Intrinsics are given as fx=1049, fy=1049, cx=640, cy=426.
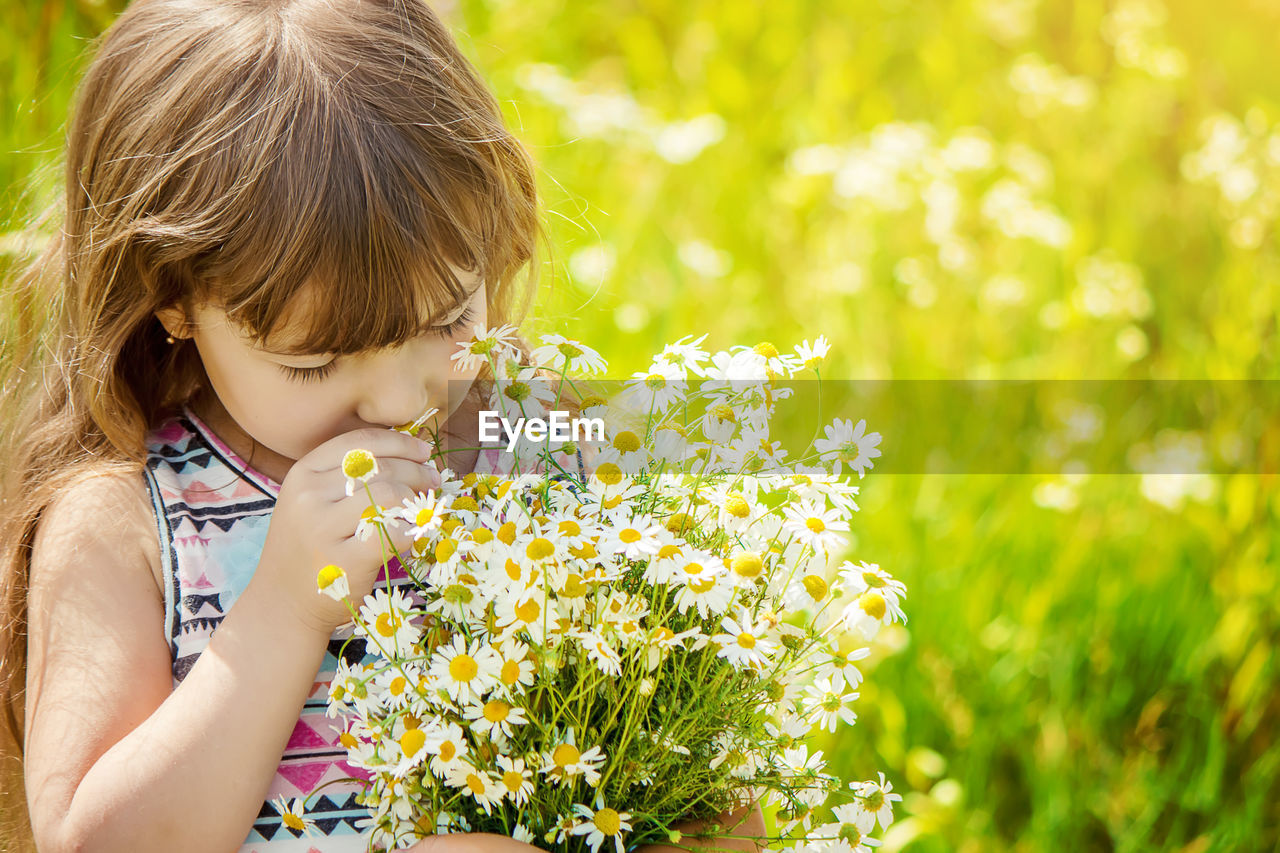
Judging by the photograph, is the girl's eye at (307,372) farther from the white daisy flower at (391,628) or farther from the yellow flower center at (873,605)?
the yellow flower center at (873,605)

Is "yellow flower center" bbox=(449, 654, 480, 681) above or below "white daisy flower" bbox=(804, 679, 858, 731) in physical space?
above

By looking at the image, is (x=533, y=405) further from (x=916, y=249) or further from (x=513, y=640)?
(x=916, y=249)

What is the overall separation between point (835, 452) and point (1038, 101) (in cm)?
201

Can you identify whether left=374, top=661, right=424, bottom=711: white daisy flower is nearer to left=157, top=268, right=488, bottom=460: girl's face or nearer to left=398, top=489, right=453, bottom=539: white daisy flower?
left=398, top=489, right=453, bottom=539: white daisy flower

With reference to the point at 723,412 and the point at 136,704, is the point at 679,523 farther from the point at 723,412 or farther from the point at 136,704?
the point at 136,704

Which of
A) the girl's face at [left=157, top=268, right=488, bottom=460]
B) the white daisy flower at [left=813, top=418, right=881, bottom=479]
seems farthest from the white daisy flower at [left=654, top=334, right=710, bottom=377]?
the girl's face at [left=157, top=268, right=488, bottom=460]

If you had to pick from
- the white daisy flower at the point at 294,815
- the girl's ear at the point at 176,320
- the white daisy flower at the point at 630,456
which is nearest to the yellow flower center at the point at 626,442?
the white daisy flower at the point at 630,456

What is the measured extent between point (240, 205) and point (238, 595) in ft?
1.16

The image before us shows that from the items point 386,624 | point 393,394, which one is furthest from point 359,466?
point 393,394

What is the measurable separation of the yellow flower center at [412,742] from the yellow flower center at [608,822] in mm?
129

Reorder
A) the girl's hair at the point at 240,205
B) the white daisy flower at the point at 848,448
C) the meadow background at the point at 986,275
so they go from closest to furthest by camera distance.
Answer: the white daisy flower at the point at 848,448 → the girl's hair at the point at 240,205 → the meadow background at the point at 986,275

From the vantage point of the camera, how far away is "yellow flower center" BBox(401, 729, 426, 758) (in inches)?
26.5

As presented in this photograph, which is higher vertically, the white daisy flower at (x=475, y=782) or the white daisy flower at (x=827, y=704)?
the white daisy flower at (x=827, y=704)

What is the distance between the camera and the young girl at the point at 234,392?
851 millimetres
